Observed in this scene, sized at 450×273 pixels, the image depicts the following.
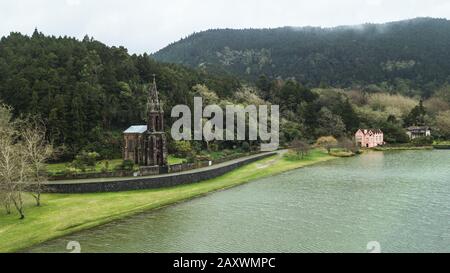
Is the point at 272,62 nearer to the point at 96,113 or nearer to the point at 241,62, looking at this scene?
the point at 241,62

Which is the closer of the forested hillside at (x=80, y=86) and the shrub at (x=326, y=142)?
the forested hillside at (x=80, y=86)

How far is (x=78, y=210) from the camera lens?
3225 centimetres

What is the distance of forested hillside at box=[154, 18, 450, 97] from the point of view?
524ft

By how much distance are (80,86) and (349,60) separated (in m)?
135

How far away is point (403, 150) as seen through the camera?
274ft

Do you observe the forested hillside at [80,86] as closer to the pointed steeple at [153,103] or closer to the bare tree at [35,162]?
the pointed steeple at [153,103]

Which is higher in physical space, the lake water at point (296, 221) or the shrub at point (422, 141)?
the shrub at point (422, 141)

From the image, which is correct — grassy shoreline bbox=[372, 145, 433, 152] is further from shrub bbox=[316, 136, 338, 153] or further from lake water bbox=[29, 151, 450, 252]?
lake water bbox=[29, 151, 450, 252]

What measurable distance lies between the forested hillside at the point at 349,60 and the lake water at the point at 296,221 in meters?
110

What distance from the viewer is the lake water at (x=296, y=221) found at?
81.2 ft

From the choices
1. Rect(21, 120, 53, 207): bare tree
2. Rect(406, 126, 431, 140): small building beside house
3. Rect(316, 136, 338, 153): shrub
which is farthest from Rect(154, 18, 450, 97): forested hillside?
Rect(21, 120, 53, 207): bare tree

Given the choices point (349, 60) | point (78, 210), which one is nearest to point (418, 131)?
point (349, 60)

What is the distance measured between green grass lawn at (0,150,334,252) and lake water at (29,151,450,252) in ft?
3.57

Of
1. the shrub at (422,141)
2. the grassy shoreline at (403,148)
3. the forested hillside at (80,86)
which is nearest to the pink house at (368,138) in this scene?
the grassy shoreline at (403,148)
